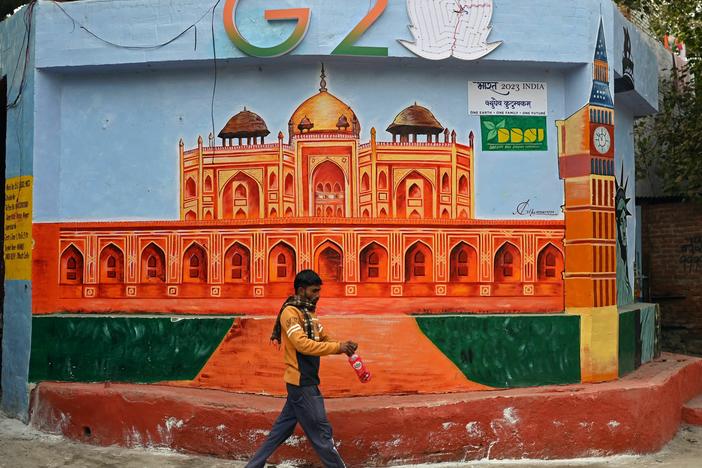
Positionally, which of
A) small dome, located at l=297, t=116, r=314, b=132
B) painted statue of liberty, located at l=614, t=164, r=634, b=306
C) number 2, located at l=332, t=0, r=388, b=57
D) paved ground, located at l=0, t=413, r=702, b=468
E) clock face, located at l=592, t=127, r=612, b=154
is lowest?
paved ground, located at l=0, t=413, r=702, b=468

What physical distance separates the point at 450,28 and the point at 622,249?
3302mm

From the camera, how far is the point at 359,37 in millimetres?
6902

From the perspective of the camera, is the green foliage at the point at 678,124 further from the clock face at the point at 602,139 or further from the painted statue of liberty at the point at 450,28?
the painted statue of liberty at the point at 450,28

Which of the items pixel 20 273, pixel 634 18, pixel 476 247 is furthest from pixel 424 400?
pixel 634 18

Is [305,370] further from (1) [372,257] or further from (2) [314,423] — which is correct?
(1) [372,257]

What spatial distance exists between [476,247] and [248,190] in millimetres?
2087

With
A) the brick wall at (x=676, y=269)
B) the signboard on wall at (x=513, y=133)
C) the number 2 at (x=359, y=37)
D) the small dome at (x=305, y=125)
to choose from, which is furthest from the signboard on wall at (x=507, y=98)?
the brick wall at (x=676, y=269)

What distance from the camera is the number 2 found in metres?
6.89

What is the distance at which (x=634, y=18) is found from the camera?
13539 millimetres

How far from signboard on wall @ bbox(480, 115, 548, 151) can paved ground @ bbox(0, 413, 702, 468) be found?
2.72 m

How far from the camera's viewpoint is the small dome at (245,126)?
23.7 ft

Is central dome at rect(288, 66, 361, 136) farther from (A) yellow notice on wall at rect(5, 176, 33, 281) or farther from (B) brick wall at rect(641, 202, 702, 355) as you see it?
(B) brick wall at rect(641, 202, 702, 355)

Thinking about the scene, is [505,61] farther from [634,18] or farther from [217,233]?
[634,18]

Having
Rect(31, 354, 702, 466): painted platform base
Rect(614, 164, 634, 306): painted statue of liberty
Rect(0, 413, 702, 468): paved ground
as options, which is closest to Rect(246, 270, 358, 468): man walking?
Rect(31, 354, 702, 466): painted platform base
